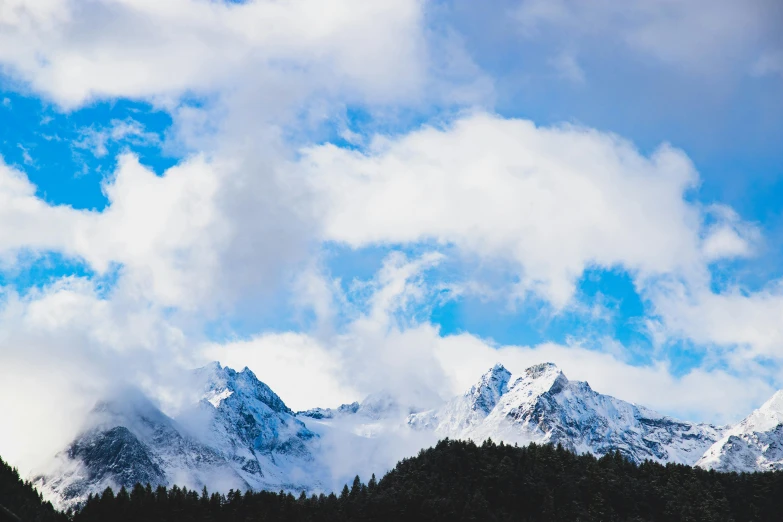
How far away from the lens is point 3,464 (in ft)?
651

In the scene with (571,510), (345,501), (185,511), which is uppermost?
(571,510)

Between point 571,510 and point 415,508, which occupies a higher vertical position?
point 571,510

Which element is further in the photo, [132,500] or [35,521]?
[132,500]

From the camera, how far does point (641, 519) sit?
198 metres

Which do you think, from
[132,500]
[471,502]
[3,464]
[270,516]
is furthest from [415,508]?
[3,464]

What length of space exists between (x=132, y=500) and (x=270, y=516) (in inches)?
1216

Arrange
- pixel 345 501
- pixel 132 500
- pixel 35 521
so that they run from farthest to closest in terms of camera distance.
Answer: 1. pixel 345 501
2. pixel 132 500
3. pixel 35 521

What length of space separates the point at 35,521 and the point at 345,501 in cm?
6963

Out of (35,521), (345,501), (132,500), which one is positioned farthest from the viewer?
(345,501)

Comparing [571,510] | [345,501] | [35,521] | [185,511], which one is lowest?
[35,521]

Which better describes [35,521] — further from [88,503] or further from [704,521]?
[704,521]

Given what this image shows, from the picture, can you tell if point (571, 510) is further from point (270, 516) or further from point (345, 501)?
point (270, 516)

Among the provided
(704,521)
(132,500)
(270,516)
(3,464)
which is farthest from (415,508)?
(3,464)

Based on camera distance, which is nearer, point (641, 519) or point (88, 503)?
point (88, 503)
